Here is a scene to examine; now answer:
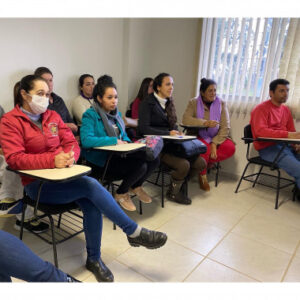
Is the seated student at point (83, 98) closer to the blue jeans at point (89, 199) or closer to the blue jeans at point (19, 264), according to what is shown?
the blue jeans at point (89, 199)

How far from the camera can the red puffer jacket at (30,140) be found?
1480 mm

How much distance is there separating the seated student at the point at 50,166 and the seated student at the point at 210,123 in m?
1.68

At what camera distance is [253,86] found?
3227mm

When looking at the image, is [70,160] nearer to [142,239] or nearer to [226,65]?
[142,239]

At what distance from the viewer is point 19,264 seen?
108cm

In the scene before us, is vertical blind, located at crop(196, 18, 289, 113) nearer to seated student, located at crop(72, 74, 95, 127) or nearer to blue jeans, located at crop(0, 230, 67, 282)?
seated student, located at crop(72, 74, 95, 127)

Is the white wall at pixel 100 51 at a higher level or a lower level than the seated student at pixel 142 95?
higher

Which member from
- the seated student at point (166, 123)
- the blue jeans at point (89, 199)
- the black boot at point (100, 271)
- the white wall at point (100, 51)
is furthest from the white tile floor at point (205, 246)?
the white wall at point (100, 51)

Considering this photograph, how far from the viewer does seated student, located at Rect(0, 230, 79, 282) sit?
107 centimetres

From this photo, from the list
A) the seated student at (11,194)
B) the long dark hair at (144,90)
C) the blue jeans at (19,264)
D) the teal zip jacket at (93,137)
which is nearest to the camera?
the blue jeans at (19,264)

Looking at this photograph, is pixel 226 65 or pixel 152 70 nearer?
pixel 226 65

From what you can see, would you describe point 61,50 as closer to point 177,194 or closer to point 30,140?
point 30,140

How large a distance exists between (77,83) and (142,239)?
2.32 metres
